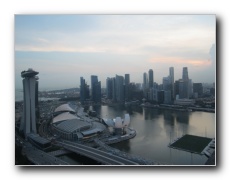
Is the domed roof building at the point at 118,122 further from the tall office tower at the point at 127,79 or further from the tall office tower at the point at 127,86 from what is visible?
the tall office tower at the point at 127,79

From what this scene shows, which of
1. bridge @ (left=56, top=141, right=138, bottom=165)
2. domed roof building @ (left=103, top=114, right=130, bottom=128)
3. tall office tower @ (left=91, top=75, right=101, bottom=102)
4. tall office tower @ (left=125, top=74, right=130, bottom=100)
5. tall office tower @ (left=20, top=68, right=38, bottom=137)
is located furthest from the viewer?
domed roof building @ (left=103, top=114, right=130, bottom=128)

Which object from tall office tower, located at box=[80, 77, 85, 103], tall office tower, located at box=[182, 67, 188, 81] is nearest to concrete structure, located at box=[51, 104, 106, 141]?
tall office tower, located at box=[80, 77, 85, 103]

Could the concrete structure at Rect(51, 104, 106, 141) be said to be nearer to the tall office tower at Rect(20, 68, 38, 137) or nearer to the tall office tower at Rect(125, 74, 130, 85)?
the tall office tower at Rect(20, 68, 38, 137)

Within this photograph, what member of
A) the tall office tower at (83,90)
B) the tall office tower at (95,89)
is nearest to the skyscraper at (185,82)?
the tall office tower at (95,89)

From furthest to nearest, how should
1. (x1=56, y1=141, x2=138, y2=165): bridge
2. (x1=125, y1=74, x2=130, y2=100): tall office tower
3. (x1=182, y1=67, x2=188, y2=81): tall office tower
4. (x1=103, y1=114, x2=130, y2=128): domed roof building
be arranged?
(x1=103, y1=114, x2=130, y2=128): domed roof building
(x1=125, y1=74, x2=130, y2=100): tall office tower
(x1=182, y1=67, x2=188, y2=81): tall office tower
(x1=56, y1=141, x2=138, y2=165): bridge

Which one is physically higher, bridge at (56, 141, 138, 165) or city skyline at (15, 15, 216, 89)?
city skyline at (15, 15, 216, 89)

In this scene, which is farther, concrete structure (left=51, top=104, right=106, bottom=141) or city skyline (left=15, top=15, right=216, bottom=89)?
concrete structure (left=51, top=104, right=106, bottom=141)

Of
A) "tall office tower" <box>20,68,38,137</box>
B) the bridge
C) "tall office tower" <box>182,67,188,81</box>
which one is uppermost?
"tall office tower" <box>182,67,188,81</box>
